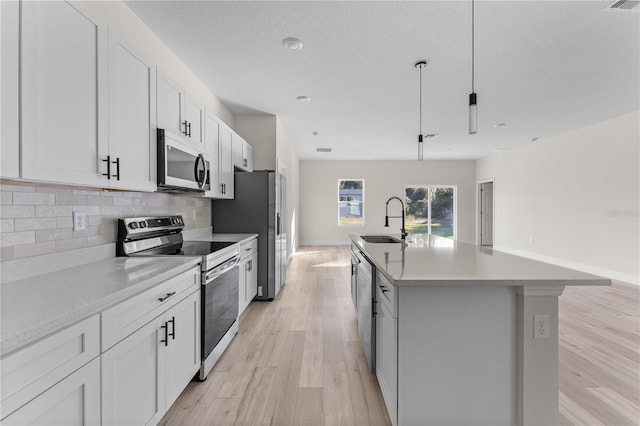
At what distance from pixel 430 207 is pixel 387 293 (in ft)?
28.3

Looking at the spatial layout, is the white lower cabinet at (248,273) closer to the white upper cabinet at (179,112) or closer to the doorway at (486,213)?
the white upper cabinet at (179,112)

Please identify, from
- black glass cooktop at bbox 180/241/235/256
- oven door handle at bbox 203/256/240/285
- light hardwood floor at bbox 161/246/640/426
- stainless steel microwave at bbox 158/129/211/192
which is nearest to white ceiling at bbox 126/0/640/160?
stainless steel microwave at bbox 158/129/211/192

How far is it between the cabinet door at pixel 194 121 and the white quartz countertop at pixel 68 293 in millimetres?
1211

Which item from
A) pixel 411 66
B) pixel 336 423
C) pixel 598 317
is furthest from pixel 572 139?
pixel 336 423

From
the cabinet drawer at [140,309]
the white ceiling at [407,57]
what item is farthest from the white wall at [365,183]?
the cabinet drawer at [140,309]

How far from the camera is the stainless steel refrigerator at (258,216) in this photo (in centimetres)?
384

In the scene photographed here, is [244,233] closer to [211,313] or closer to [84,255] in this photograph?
[211,313]

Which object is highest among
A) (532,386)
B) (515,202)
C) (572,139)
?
(572,139)

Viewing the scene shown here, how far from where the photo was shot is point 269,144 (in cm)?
479

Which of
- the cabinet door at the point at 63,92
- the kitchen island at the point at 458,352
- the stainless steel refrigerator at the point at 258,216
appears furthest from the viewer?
the stainless steel refrigerator at the point at 258,216

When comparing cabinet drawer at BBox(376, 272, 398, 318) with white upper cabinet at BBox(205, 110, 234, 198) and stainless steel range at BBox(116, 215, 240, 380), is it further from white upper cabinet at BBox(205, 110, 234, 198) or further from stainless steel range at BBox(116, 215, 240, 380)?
white upper cabinet at BBox(205, 110, 234, 198)

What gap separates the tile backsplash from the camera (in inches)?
53.0

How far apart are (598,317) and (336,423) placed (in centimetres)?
327

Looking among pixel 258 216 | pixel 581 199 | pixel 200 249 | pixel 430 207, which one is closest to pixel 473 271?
pixel 200 249
